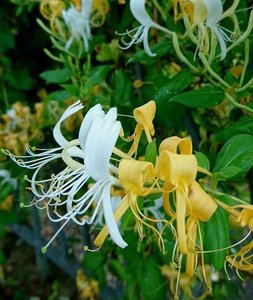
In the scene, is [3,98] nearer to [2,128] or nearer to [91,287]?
[2,128]

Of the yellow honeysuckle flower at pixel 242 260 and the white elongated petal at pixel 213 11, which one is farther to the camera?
the white elongated petal at pixel 213 11

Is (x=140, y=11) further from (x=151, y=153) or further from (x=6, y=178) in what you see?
(x=6, y=178)

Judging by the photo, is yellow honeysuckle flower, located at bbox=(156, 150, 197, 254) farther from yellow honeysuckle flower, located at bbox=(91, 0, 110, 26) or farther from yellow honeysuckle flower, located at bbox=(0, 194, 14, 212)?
yellow honeysuckle flower, located at bbox=(0, 194, 14, 212)

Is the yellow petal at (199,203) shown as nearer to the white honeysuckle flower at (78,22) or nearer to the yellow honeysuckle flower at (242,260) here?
the yellow honeysuckle flower at (242,260)

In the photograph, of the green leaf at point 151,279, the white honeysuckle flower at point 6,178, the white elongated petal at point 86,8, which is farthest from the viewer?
the white honeysuckle flower at point 6,178

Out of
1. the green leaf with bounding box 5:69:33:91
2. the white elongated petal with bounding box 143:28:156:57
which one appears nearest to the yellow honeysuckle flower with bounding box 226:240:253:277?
the white elongated petal with bounding box 143:28:156:57

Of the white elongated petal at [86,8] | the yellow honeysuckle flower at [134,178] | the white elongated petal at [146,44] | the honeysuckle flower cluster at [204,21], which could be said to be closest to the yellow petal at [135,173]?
the yellow honeysuckle flower at [134,178]
